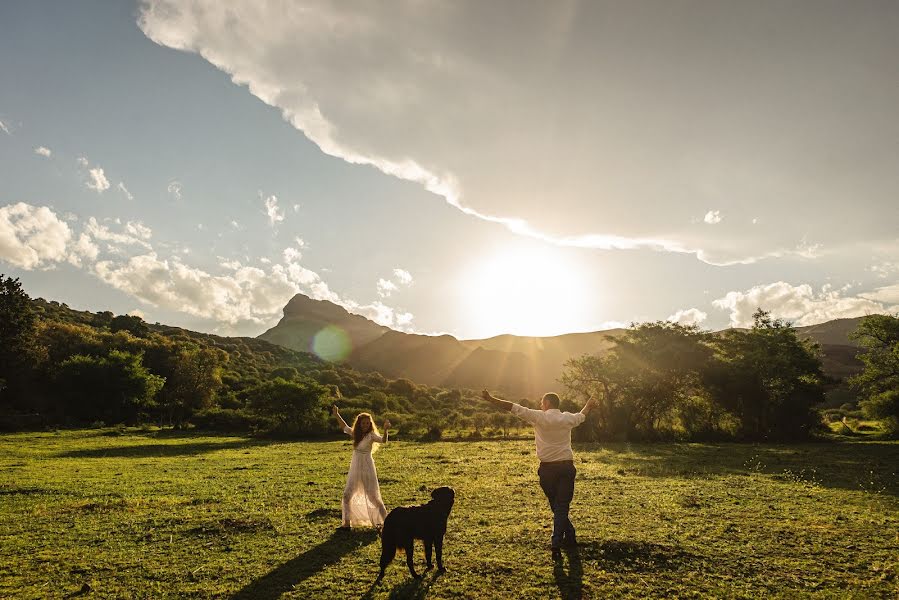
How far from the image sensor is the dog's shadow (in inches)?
279

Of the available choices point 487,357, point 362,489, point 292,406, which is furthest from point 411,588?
point 487,357

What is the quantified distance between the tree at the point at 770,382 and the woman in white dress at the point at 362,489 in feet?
136

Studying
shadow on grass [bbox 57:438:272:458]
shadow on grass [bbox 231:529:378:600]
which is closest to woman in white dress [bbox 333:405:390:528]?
shadow on grass [bbox 231:529:378:600]

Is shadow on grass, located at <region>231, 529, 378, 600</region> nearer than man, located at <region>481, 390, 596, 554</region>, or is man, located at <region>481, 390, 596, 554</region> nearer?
shadow on grass, located at <region>231, 529, 378, 600</region>

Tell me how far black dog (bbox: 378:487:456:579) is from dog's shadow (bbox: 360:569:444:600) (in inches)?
5.1

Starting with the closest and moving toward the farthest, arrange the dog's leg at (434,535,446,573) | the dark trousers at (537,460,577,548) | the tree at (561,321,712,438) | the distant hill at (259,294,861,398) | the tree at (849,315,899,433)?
the dog's leg at (434,535,446,573), the dark trousers at (537,460,577,548), the tree at (849,315,899,433), the tree at (561,321,712,438), the distant hill at (259,294,861,398)

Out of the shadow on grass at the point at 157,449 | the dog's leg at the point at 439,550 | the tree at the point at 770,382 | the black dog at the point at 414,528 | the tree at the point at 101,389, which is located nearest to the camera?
the black dog at the point at 414,528

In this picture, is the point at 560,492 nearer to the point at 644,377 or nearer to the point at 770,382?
the point at 644,377

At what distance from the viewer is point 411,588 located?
7371 millimetres

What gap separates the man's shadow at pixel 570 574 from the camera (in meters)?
7.11

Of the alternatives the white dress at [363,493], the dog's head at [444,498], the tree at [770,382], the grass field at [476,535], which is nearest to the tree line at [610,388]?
the tree at [770,382]

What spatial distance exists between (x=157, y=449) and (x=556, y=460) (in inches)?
1394

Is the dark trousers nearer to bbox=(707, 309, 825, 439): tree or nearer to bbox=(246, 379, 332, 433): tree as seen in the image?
bbox=(707, 309, 825, 439): tree

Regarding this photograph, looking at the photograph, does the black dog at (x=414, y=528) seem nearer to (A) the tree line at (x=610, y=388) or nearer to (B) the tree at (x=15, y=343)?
(A) the tree line at (x=610, y=388)
